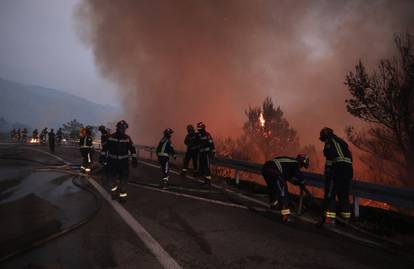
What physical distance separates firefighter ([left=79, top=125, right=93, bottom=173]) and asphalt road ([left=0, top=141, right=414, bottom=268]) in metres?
4.49

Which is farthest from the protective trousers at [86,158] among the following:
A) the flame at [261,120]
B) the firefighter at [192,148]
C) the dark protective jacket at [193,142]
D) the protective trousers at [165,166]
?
the flame at [261,120]

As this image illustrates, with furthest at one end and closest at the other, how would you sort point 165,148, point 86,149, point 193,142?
point 86,149
point 193,142
point 165,148

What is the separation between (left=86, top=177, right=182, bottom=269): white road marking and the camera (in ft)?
14.9

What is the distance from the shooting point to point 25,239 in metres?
5.36

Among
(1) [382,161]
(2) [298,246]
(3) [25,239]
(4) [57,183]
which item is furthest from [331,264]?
(1) [382,161]

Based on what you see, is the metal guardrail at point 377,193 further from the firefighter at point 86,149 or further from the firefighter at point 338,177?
the firefighter at point 86,149

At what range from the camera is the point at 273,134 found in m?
55.8

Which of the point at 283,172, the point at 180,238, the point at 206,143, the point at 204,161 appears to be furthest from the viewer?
the point at 206,143

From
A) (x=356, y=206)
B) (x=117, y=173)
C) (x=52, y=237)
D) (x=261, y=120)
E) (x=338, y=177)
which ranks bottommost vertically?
(x=52, y=237)

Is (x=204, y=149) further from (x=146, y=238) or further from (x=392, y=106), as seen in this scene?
(x=392, y=106)

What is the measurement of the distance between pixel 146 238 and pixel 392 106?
2239 centimetres

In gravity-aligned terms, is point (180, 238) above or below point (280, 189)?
below

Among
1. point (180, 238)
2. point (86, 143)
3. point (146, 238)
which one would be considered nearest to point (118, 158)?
point (146, 238)

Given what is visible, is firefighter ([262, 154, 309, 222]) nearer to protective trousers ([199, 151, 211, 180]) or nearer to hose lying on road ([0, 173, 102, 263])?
hose lying on road ([0, 173, 102, 263])
